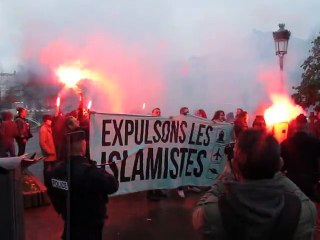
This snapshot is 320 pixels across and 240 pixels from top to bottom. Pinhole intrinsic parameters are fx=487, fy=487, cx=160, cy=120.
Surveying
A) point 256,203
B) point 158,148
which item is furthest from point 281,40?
point 256,203

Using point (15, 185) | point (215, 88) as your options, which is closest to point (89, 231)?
point (15, 185)

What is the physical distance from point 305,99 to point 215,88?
334cm

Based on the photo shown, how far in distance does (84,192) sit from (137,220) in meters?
3.19

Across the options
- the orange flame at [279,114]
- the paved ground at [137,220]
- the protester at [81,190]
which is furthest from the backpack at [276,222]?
the orange flame at [279,114]

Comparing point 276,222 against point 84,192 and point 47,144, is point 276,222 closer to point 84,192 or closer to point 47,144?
point 84,192

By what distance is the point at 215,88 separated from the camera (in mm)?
15094

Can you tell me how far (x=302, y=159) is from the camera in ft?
16.6

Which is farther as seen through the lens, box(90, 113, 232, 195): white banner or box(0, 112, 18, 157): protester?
box(0, 112, 18, 157): protester

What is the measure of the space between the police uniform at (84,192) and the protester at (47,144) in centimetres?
456

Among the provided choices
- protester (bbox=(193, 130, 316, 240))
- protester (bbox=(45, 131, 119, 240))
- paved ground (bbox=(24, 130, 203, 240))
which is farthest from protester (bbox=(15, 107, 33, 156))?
protester (bbox=(193, 130, 316, 240))

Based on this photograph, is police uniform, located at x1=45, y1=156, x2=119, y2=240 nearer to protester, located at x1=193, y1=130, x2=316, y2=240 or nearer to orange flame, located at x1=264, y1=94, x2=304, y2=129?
protester, located at x1=193, y1=130, x2=316, y2=240

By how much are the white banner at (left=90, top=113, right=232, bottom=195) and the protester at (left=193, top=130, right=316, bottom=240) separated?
4086 millimetres

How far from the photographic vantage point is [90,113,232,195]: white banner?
604cm

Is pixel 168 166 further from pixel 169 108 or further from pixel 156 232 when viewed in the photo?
pixel 169 108
